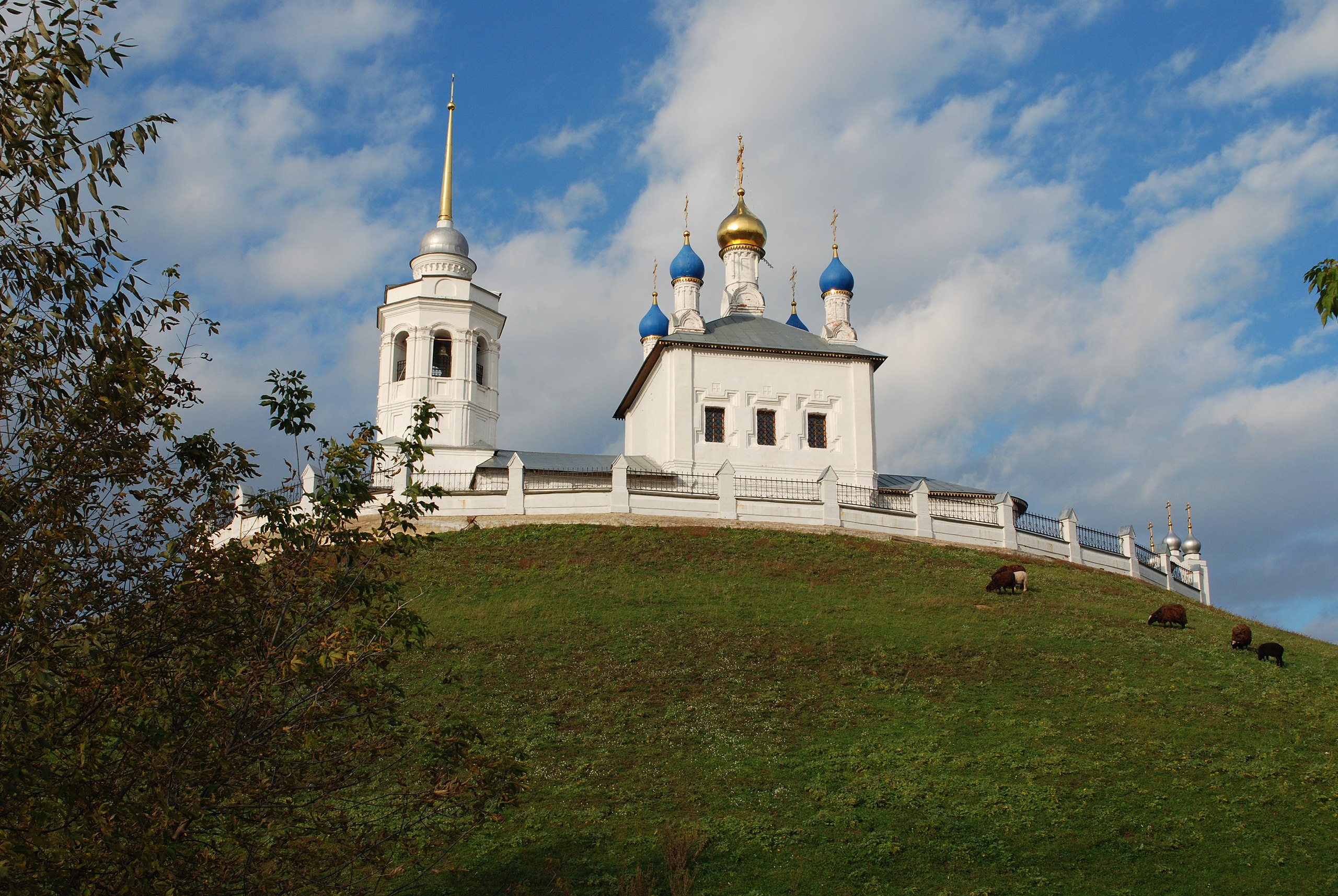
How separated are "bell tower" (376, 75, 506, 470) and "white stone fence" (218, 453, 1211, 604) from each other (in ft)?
10.2

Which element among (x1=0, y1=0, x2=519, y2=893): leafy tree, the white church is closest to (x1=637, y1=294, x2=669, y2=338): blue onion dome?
the white church

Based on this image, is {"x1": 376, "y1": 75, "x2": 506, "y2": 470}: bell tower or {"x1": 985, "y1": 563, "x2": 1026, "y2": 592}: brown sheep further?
{"x1": 376, "y1": 75, "x2": 506, "y2": 470}: bell tower

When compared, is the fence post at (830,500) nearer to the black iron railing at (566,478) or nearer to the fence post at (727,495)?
the fence post at (727,495)

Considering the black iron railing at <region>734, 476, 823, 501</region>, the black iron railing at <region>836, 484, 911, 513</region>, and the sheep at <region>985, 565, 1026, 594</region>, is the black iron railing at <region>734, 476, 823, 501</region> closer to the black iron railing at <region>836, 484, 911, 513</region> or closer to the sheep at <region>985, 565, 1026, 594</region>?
the black iron railing at <region>836, 484, 911, 513</region>

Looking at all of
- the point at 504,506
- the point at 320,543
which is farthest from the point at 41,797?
the point at 504,506

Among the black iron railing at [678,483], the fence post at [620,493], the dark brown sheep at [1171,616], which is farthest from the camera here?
the black iron railing at [678,483]

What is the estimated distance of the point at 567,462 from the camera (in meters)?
33.9

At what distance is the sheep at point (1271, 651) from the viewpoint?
18781 millimetres

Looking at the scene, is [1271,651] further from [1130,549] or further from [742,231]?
[742,231]

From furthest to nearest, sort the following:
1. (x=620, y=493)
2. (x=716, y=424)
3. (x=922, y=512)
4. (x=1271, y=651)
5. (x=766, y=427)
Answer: (x=766, y=427)
(x=716, y=424)
(x=922, y=512)
(x=620, y=493)
(x=1271, y=651)

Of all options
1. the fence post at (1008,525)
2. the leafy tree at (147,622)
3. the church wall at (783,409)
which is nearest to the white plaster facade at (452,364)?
the church wall at (783,409)

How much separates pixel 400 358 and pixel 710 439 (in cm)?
1072

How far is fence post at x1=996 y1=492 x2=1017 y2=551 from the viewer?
29.5 metres

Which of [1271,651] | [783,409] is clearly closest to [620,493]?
[783,409]
